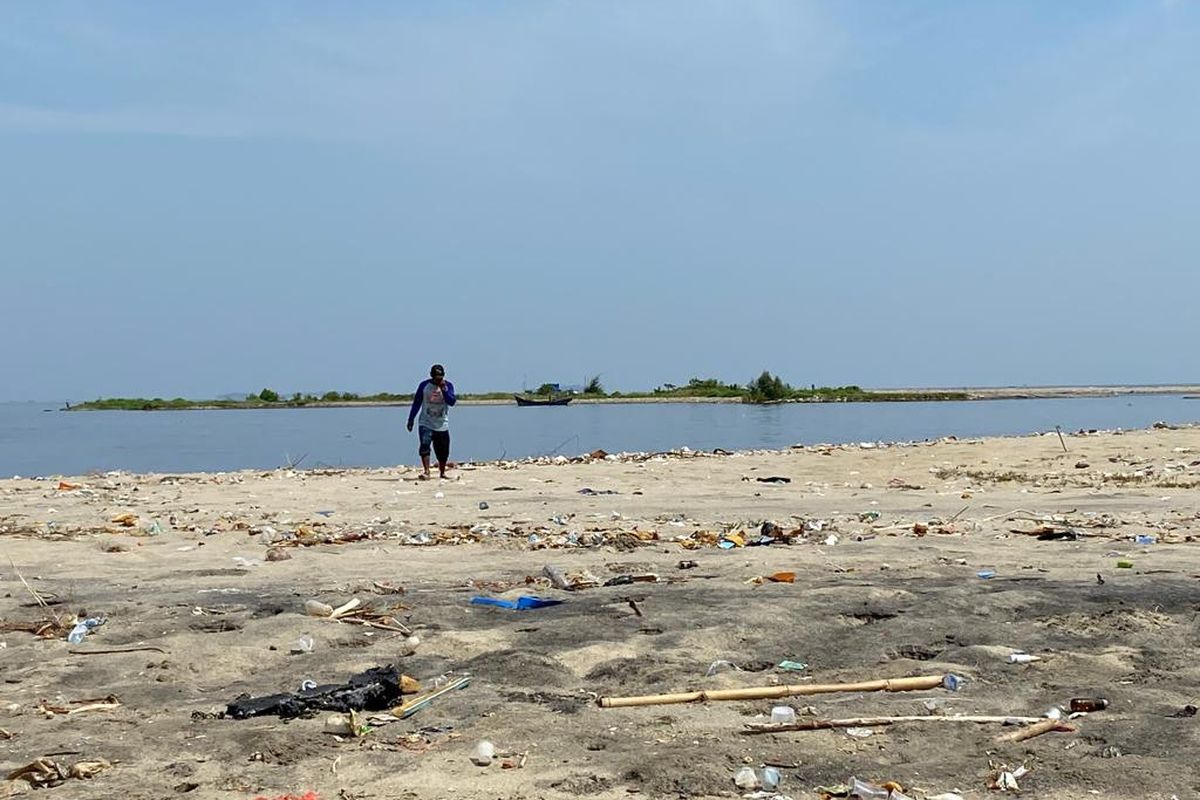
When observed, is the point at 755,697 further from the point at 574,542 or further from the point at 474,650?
the point at 574,542

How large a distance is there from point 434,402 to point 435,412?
0.44 feet

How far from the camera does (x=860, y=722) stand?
4.41 metres

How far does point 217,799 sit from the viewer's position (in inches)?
149

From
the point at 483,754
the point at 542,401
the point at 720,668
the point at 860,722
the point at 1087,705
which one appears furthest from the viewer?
the point at 542,401

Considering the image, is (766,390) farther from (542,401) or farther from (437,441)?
(437,441)

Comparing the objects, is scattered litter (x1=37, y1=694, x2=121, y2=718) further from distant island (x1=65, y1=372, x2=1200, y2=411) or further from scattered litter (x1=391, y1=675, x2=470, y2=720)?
distant island (x1=65, y1=372, x2=1200, y2=411)

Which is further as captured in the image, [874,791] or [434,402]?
[434,402]

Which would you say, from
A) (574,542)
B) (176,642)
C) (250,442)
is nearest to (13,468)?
(250,442)

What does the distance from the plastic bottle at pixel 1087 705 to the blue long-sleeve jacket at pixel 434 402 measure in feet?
35.5

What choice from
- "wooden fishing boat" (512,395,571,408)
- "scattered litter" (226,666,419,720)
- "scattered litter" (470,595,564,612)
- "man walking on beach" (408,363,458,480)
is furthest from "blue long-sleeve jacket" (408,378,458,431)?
"wooden fishing boat" (512,395,571,408)

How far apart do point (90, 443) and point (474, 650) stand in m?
31.4

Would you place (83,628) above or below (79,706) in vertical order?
above

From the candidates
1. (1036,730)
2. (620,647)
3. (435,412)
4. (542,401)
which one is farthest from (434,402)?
(542,401)

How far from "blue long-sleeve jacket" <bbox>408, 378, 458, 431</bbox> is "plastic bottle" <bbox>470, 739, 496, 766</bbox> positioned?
34.7ft
